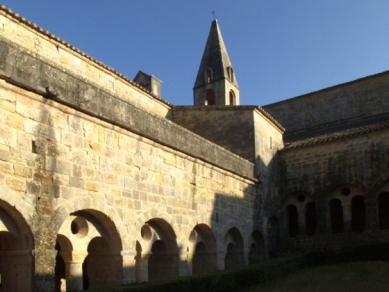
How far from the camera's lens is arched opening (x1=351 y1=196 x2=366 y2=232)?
14281mm

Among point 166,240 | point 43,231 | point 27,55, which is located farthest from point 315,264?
point 27,55

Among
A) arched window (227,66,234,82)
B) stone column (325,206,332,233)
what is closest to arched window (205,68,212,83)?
arched window (227,66,234,82)

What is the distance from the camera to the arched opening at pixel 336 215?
14.5 m

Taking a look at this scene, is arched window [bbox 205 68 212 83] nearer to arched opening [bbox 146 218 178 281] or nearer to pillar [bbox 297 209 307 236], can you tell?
pillar [bbox 297 209 307 236]

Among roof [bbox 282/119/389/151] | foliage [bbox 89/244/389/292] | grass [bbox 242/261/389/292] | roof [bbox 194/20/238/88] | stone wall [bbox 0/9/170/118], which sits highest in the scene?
roof [bbox 194/20/238/88]

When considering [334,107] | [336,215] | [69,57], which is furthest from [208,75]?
[69,57]

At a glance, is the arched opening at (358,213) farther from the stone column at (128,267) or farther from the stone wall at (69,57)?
the stone column at (128,267)

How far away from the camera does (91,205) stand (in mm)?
6434

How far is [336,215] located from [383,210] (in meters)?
1.52

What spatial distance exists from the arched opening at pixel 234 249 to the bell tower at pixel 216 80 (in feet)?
52.5

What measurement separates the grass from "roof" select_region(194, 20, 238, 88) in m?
18.1

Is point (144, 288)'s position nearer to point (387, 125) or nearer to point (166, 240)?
point (166, 240)

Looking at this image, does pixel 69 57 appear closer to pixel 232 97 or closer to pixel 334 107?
pixel 334 107

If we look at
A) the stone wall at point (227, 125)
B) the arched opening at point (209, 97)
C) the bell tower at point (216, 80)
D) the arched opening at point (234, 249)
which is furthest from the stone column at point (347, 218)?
the arched opening at point (209, 97)
